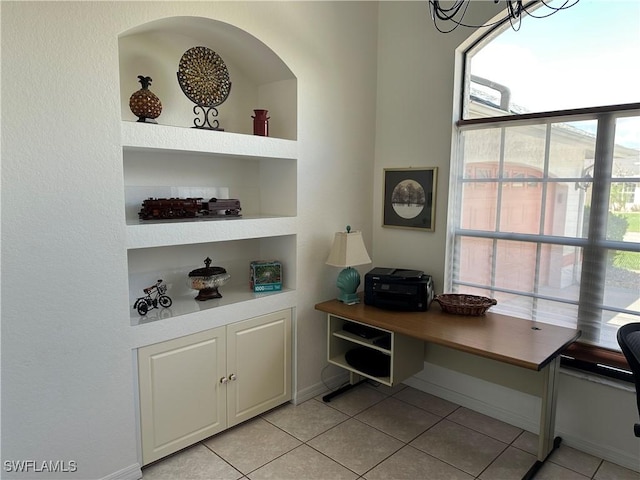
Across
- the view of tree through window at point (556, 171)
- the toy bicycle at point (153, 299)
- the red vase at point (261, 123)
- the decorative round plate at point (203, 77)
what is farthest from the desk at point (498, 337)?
the decorative round plate at point (203, 77)

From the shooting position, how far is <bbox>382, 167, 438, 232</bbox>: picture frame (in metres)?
3.04

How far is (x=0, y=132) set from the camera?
5.52ft

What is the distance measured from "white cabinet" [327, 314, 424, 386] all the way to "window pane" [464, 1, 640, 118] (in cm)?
161

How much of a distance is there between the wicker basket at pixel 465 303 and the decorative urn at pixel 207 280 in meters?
1.40

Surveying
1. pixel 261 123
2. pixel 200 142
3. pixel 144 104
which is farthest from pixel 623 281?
pixel 144 104

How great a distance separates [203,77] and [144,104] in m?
0.44

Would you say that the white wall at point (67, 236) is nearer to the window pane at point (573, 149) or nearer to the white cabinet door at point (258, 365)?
the white cabinet door at point (258, 365)

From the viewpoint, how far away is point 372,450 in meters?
2.47

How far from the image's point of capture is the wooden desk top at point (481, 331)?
6.95 feet

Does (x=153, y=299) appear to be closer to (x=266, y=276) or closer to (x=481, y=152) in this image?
(x=266, y=276)

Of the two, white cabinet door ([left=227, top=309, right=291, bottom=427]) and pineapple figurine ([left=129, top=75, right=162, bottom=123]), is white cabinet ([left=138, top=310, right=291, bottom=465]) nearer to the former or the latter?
white cabinet door ([left=227, top=309, right=291, bottom=427])

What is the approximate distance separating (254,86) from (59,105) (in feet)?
4.71

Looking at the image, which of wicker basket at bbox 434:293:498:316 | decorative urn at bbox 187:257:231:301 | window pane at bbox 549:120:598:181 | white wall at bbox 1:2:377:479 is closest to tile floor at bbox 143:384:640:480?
white wall at bbox 1:2:377:479

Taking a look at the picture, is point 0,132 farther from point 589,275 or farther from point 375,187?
point 589,275
